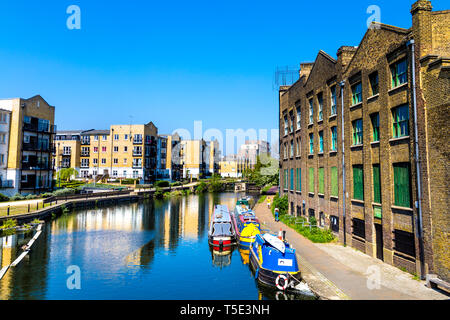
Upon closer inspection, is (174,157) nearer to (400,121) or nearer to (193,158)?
(193,158)

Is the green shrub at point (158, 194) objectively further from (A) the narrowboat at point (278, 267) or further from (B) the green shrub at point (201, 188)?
(A) the narrowboat at point (278, 267)

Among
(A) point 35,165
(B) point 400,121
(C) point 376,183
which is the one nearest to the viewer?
(B) point 400,121

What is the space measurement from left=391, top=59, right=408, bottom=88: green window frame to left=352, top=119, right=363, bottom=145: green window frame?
4.37m

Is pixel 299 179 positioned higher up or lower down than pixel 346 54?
lower down

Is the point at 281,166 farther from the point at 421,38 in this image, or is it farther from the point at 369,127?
the point at 421,38

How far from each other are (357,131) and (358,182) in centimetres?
378

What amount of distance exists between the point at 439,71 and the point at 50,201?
5149 centimetres

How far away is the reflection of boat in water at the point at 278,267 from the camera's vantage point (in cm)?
1655

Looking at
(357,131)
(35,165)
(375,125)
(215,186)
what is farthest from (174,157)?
(375,125)

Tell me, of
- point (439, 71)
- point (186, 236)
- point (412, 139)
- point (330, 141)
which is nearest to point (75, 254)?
point (186, 236)

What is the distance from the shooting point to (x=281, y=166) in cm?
4269

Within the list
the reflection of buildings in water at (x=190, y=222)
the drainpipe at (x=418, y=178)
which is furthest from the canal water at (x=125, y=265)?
the drainpipe at (x=418, y=178)

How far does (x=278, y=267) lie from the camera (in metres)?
17.3

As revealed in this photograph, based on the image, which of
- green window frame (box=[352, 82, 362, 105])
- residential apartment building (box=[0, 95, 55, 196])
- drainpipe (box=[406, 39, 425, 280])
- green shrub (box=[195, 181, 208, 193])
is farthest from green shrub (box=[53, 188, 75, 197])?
drainpipe (box=[406, 39, 425, 280])
